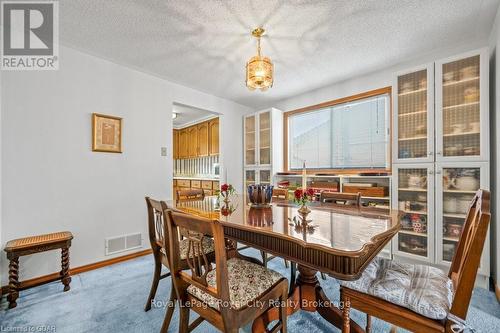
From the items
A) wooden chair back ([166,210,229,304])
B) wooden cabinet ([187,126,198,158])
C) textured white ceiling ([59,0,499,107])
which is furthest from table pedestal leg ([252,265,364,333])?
wooden cabinet ([187,126,198,158])

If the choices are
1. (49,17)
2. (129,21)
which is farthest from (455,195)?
(49,17)

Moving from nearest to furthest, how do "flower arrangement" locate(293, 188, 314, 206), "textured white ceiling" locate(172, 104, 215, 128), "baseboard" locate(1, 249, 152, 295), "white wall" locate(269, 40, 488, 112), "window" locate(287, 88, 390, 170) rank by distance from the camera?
"flower arrangement" locate(293, 188, 314, 206)
"baseboard" locate(1, 249, 152, 295)
"white wall" locate(269, 40, 488, 112)
"window" locate(287, 88, 390, 170)
"textured white ceiling" locate(172, 104, 215, 128)

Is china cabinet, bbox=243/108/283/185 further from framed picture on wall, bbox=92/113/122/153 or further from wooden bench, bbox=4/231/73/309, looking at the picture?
wooden bench, bbox=4/231/73/309

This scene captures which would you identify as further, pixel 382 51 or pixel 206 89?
pixel 206 89

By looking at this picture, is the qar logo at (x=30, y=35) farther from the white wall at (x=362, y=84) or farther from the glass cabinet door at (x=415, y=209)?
the glass cabinet door at (x=415, y=209)

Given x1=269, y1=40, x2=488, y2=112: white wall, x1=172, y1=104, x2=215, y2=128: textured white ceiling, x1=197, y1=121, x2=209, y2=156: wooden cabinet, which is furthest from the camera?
x1=197, y1=121, x2=209, y2=156: wooden cabinet

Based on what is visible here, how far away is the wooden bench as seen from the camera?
5.95 ft

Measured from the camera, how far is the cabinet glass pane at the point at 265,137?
402cm

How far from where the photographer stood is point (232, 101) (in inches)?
166

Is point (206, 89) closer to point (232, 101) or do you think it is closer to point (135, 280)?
point (232, 101)

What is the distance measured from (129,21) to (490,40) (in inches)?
137

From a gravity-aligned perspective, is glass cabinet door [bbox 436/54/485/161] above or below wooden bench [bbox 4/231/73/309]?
above

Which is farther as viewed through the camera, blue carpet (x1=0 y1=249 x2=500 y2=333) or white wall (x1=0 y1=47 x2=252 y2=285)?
white wall (x1=0 y1=47 x2=252 y2=285)

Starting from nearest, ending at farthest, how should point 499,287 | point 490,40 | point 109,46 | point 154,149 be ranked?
1. point 499,287
2. point 490,40
3. point 109,46
4. point 154,149
